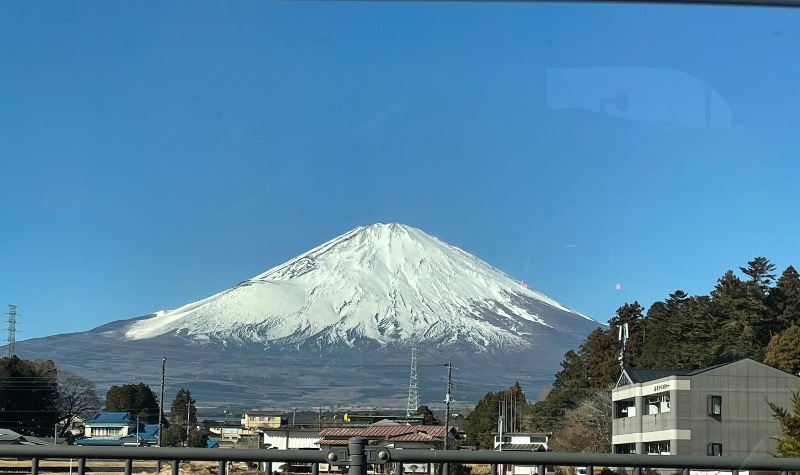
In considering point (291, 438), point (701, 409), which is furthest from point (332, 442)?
point (701, 409)

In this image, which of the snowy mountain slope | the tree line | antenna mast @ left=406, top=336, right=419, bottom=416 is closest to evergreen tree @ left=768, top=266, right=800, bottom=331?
the snowy mountain slope

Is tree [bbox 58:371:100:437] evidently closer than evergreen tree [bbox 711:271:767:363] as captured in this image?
Yes

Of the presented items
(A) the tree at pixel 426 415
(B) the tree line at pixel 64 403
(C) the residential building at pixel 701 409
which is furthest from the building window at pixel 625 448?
(B) the tree line at pixel 64 403

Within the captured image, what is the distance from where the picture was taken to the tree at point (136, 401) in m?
6.32

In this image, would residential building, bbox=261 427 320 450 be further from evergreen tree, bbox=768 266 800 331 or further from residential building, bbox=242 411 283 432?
evergreen tree, bbox=768 266 800 331

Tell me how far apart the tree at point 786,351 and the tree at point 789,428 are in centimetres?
74

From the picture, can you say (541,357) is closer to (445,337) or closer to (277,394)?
(445,337)

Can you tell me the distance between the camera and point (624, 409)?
279 inches

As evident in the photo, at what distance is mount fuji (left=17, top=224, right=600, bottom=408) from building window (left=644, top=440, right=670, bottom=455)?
1143 millimetres

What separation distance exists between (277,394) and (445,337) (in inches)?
68.3

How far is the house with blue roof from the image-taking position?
18.5 feet

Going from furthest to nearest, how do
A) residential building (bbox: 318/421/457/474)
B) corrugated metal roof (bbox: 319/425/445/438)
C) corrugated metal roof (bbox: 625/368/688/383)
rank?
corrugated metal roof (bbox: 625/368/688/383)
corrugated metal roof (bbox: 319/425/445/438)
residential building (bbox: 318/421/457/474)

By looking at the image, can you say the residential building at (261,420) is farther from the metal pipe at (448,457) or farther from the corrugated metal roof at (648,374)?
the corrugated metal roof at (648,374)

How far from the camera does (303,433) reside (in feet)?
17.5
